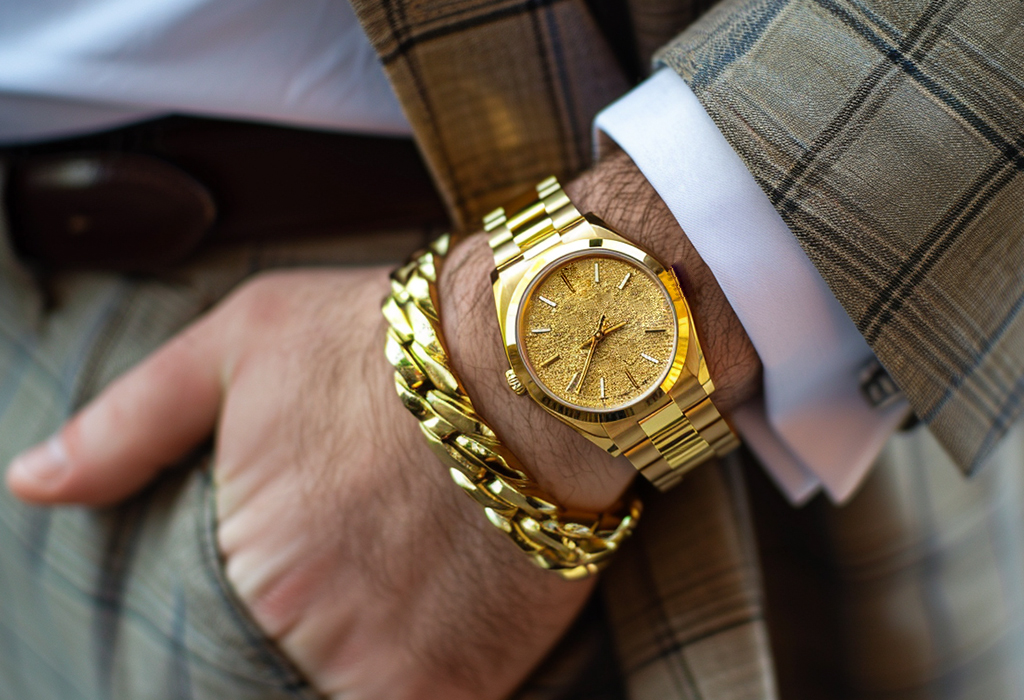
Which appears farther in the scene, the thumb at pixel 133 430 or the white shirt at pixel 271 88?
the thumb at pixel 133 430

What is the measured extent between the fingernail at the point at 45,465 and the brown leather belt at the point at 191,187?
0.77ft

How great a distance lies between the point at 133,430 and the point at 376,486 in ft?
0.98

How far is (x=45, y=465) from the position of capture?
74 cm

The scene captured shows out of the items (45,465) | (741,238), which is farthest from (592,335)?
(45,465)

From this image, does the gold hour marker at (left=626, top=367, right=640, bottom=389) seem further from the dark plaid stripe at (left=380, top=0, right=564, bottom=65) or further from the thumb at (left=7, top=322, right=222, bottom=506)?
the thumb at (left=7, top=322, right=222, bottom=506)

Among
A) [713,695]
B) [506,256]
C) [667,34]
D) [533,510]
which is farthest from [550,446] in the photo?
[667,34]

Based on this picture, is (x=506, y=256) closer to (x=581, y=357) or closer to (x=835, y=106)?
(x=581, y=357)

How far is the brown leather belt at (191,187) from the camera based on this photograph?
734 millimetres

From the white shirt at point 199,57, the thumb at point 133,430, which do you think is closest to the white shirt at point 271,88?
the white shirt at point 199,57

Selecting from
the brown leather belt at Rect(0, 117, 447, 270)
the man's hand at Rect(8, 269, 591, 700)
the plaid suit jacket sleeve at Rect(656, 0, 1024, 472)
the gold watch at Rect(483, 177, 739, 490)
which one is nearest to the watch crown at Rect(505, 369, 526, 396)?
the gold watch at Rect(483, 177, 739, 490)

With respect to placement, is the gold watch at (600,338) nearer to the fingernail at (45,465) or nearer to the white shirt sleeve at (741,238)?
the white shirt sleeve at (741,238)

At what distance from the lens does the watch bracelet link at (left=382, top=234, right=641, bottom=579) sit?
542mm

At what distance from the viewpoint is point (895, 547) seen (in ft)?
2.75

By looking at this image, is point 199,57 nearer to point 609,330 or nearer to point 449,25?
point 449,25
